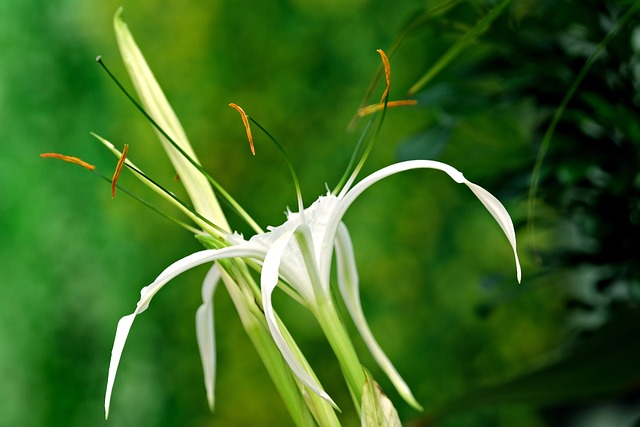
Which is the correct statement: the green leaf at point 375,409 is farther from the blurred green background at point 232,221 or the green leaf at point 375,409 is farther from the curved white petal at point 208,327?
the blurred green background at point 232,221

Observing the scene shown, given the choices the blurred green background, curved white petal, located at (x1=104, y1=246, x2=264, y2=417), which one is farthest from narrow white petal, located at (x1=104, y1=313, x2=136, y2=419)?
the blurred green background

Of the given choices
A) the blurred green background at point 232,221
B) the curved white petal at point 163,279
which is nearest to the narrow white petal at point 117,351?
the curved white petal at point 163,279

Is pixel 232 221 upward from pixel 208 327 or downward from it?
downward

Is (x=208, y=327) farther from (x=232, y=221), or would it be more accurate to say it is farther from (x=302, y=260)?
(x=232, y=221)

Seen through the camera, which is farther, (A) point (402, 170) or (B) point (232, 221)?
(B) point (232, 221)

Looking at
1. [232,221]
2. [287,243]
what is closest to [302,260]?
[287,243]

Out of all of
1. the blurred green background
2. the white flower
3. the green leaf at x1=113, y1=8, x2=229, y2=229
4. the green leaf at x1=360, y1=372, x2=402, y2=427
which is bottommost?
the blurred green background

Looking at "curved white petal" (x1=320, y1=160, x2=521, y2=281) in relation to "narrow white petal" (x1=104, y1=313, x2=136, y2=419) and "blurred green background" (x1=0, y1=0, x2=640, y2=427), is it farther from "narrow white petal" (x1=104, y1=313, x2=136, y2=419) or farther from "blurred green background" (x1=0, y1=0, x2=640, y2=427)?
"blurred green background" (x1=0, y1=0, x2=640, y2=427)

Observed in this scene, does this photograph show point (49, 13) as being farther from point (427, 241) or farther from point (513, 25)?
point (513, 25)

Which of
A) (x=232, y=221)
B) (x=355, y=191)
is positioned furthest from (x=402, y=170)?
(x=232, y=221)
